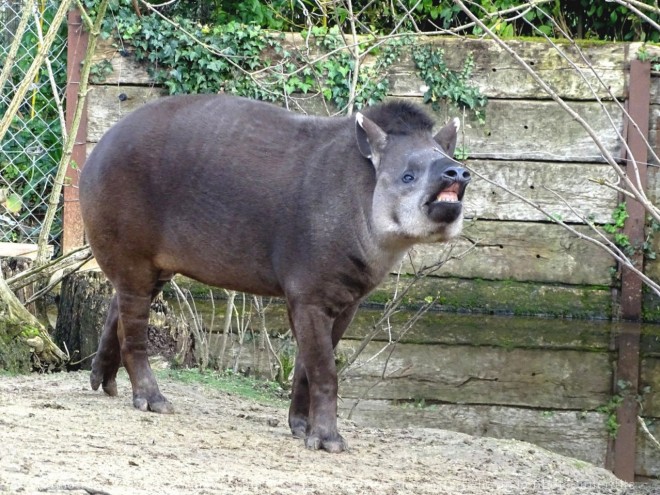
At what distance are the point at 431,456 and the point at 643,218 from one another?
249 inches

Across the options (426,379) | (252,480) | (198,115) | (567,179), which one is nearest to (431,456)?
(252,480)

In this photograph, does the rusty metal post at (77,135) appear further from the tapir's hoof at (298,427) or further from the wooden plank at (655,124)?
the tapir's hoof at (298,427)

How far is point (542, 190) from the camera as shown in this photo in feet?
36.8

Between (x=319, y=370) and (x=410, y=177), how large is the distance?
0.97 meters

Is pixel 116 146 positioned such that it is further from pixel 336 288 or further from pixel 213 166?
pixel 336 288

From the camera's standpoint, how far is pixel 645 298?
443 inches

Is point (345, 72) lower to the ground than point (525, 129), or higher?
higher

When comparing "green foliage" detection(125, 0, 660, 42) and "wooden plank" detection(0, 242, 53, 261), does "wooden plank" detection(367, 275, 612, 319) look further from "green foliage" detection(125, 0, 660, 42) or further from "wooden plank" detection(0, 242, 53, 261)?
"wooden plank" detection(0, 242, 53, 261)

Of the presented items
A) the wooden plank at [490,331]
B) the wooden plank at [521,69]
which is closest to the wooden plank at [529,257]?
the wooden plank at [490,331]

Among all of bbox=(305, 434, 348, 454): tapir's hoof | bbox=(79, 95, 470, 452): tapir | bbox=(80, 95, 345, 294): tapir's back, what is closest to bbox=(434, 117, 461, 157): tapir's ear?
bbox=(79, 95, 470, 452): tapir

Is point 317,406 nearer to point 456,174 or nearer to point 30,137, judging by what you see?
point 456,174

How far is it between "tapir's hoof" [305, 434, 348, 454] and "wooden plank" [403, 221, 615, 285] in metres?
6.00

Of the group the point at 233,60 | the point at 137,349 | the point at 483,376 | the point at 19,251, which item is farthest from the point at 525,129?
the point at 137,349

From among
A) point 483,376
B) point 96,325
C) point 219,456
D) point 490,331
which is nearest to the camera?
point 219,456
